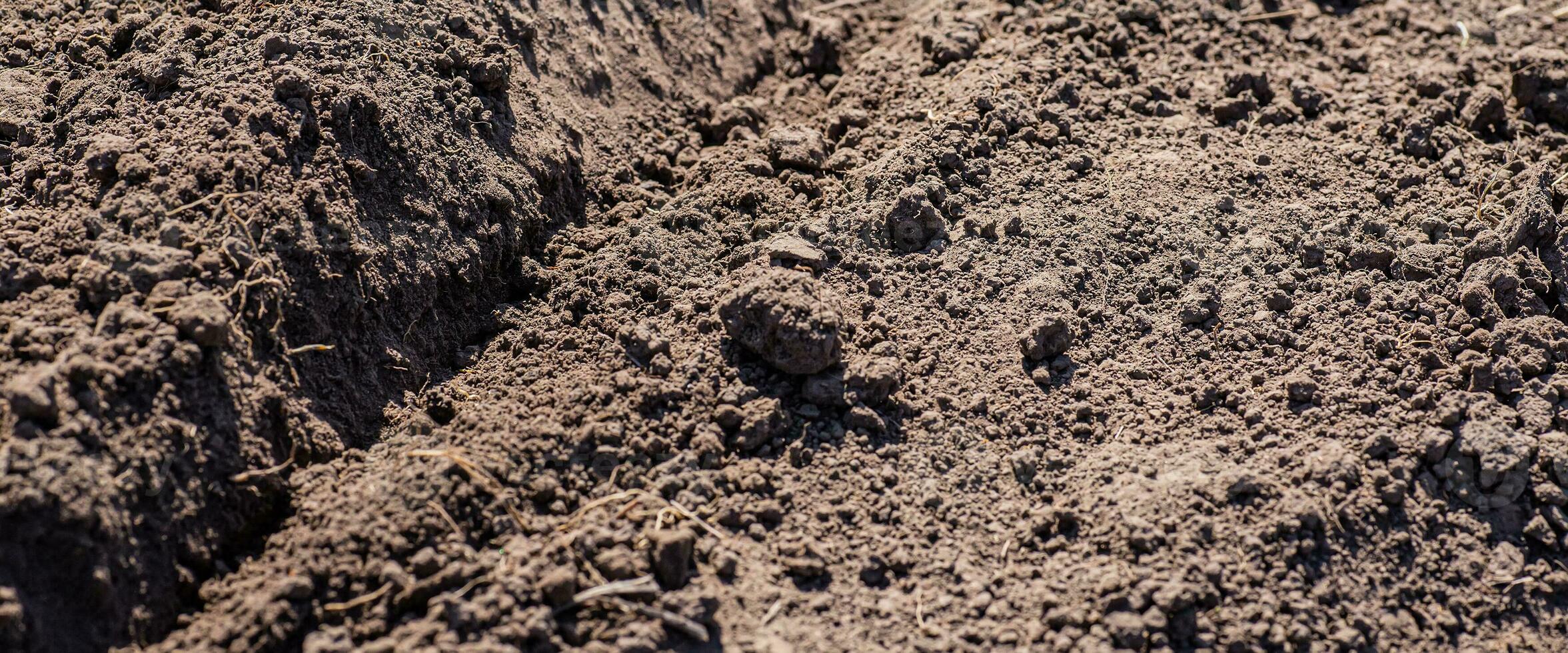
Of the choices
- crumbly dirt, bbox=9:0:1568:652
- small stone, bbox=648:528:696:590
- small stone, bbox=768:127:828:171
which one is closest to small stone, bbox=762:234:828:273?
crumbly dirt, bbox=9:0:1568:652

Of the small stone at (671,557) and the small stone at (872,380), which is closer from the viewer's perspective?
the small stone at (671,557)

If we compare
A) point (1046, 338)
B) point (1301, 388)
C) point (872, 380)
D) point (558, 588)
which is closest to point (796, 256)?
point (872, 380)

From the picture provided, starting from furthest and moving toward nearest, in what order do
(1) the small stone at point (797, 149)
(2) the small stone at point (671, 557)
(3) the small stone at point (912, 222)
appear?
(1) the small stone at point (797, 149) → (3) the small stone at point (912, 222) → (2) the small stone at point (671, 557)

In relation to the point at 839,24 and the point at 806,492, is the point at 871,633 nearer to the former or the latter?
the point at 806,492

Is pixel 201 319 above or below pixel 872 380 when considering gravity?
→ above

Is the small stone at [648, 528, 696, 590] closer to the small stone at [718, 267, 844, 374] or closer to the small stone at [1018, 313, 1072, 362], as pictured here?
the small stone at [718, 267, 844, 374]

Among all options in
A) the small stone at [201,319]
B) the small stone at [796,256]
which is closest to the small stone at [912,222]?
the small stone at [796,256]

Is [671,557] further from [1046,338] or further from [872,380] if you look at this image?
[1046,338]

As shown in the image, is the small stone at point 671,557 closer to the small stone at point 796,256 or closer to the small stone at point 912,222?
the small stone at point 796,256
